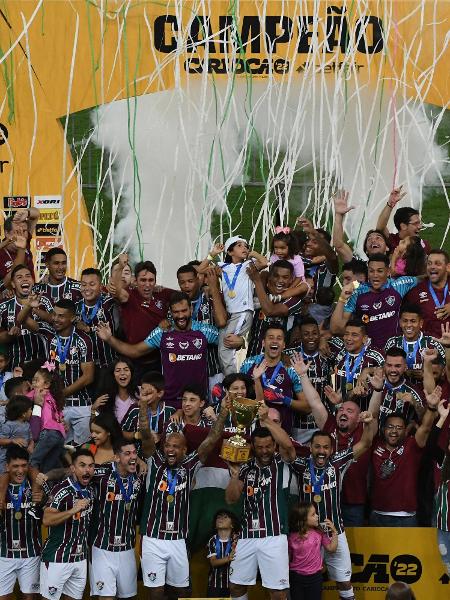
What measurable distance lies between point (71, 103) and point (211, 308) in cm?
310

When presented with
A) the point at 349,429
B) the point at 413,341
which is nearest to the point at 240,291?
the point at 413,341

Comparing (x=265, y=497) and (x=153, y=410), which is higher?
(x=153, y=410)

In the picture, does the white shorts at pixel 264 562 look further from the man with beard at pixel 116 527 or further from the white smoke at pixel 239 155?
the white smoke at pixel 239 155

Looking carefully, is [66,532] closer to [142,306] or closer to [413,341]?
[142,306]

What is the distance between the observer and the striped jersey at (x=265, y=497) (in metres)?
8.02

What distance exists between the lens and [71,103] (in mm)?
11719

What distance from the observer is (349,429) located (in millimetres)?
8539

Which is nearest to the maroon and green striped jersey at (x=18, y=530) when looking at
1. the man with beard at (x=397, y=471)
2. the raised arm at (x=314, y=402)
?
the raised arm at (x=314, y=402)

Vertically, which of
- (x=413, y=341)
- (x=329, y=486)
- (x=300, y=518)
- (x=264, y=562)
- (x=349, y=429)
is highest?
(x=413, y=341)

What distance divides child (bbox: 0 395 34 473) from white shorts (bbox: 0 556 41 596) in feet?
2.37

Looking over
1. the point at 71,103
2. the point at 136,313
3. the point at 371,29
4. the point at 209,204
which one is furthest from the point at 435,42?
the point at 136,313

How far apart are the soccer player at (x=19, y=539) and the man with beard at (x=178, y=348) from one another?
53.2 inches

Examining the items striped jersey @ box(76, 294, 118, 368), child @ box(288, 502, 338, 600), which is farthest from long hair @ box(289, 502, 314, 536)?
striped jersey @ box(76, 294, 118, 368)

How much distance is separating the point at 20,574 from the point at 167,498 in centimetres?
100
